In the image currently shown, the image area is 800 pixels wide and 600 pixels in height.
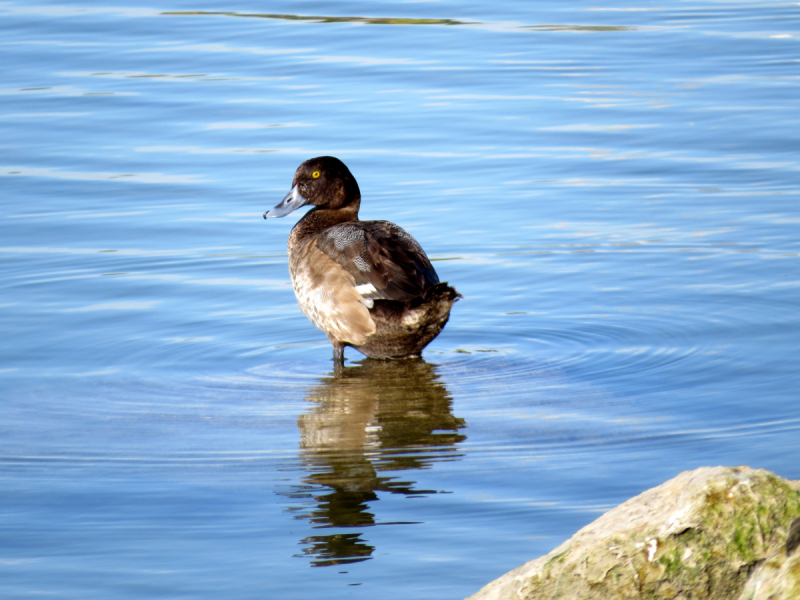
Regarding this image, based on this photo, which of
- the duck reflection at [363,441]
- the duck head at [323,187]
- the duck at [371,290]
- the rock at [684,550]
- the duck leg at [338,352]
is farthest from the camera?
the duck head at [323,187]

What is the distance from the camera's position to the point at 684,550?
3.33 meters

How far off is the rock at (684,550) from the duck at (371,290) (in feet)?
11.6

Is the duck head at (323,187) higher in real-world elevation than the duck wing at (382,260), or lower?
higher

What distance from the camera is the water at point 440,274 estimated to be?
15.2 feet

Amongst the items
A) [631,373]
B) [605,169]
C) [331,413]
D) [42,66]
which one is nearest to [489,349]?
[631,373]

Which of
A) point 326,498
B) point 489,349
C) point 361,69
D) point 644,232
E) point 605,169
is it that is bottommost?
point 326,498

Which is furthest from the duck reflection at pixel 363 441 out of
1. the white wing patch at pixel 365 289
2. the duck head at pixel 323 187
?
the duck head at pixel 323 187

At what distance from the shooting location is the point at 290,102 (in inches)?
524

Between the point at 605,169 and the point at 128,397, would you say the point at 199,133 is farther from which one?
the point at 128,397

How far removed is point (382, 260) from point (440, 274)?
155 centimetres

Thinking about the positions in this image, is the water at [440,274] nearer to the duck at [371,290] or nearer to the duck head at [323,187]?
the duck at [371,290]

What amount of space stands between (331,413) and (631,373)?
1715 millimetres

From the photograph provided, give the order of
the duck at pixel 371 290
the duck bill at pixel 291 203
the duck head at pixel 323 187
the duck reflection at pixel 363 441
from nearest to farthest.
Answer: the duck reflection at pixel 363 441
the duck at pixel 371 290
the duck head at pixel 323 187
the duck bill at pixel 291 203

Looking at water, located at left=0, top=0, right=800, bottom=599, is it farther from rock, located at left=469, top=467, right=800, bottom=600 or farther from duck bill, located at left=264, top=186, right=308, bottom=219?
rock, located at left=469, top=467, right=800, bottom=600
